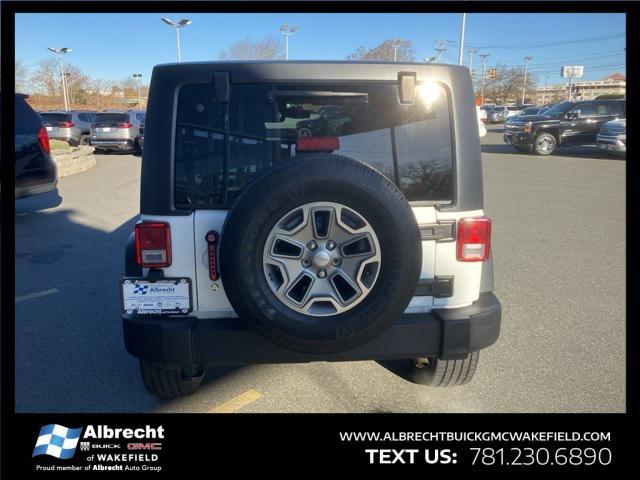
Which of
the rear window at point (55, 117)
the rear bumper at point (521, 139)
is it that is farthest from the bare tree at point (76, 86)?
the rear bumper at point (521, 139)

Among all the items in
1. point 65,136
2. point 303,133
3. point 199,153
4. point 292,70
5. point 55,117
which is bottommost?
point 199,153

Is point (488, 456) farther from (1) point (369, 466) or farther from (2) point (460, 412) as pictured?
(1) point (369, 466)

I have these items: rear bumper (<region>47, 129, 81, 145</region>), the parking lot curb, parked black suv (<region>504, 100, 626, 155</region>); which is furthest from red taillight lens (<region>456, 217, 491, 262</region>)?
rear bumper (<region>47, 129, 81, 145</region>)

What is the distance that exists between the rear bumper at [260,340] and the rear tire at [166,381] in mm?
274

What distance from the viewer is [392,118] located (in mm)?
2428

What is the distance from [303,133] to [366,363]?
5.81ft

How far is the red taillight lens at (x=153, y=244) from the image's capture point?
2.36 meters

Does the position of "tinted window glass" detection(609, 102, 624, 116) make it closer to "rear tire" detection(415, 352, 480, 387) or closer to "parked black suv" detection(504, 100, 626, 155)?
"parked black suv" detection(504, 100, 626, 155)

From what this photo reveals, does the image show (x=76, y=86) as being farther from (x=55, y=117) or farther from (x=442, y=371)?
(x=442, y=371)

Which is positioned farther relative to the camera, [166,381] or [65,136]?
[65,136]

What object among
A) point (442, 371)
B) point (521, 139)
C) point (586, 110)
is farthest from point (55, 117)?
point (586, 110)

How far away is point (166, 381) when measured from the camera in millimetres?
2758

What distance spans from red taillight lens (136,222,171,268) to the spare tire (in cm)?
40

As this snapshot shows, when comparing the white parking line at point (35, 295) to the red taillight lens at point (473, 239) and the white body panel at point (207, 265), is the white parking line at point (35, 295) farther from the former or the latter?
the red taillight lens at point (473, 239)
